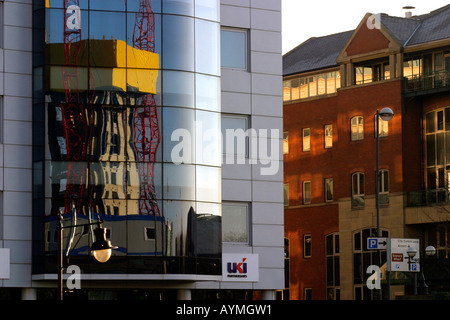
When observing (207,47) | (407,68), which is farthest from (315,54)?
(207,47)

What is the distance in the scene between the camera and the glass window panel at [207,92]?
132 feet

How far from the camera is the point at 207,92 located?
Answer: 133 ft

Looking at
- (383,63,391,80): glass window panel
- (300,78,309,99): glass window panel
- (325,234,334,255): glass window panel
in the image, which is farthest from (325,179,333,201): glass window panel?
(383,63,391,80): glass window panel

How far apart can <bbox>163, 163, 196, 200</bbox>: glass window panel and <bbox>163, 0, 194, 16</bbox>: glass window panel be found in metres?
5.66

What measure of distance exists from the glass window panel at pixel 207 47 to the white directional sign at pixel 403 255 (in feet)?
31.0

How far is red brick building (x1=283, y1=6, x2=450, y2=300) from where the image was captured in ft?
246

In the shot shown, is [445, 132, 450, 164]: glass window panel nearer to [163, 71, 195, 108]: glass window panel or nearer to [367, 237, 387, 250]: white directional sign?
[367, 237, 387, 250]: white directional sign

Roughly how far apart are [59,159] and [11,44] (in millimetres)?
4569

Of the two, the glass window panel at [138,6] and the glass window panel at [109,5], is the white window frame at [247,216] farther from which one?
the glass window panel at [109,5]

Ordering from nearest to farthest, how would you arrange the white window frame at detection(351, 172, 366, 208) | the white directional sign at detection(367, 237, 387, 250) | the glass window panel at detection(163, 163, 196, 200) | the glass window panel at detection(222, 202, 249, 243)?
1. the glass window panel at detection(163, 163, 196, 200)
2. the white directional sign at detection(367, 237, 387, 250)
3. the glass window panel at detection(222, 202, 249, 243)
4. the white window frame at detection(351, 172, 366, 208)

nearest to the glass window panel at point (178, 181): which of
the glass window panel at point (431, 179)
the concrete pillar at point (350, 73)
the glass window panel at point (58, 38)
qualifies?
the glass window panel at point (58, 38)

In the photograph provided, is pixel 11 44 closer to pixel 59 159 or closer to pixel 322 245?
pixel 59 159

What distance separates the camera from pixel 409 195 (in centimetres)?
7556

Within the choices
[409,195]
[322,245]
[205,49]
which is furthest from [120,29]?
[322,245]
